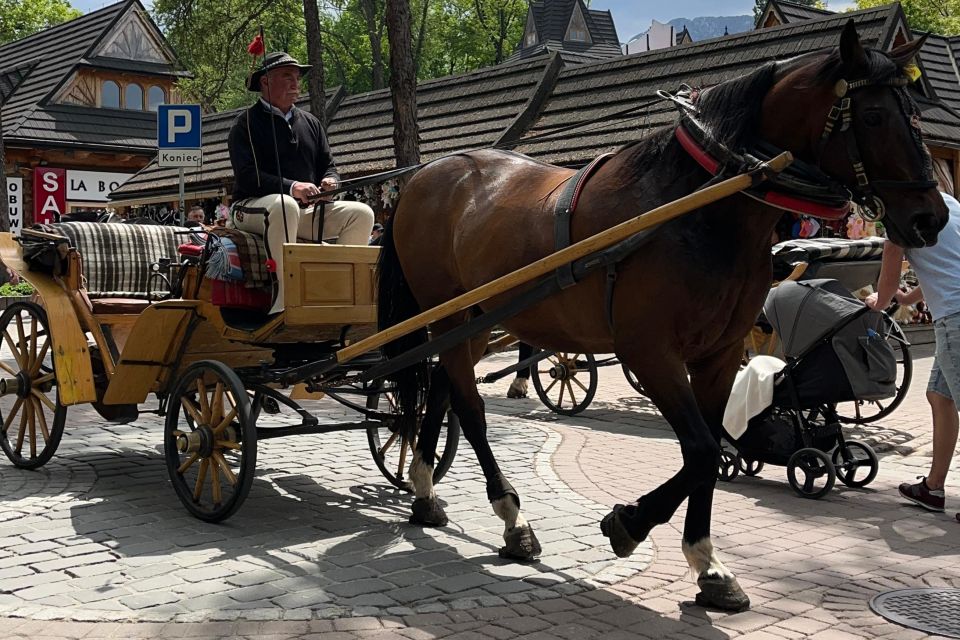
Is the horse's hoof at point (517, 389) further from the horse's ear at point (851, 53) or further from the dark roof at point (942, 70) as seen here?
the dark roof at point (942, 70)

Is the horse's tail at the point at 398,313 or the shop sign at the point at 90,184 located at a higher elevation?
the shop sign at the point at 90,184

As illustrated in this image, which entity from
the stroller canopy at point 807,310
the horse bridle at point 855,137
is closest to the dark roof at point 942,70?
the stroller canopy at point 807,310

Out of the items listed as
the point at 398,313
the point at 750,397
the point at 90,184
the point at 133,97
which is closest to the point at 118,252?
the point at 398,313

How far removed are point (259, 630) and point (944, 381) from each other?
4515 millimetres

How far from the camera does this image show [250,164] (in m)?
6.64

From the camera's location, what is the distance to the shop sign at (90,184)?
108 ft

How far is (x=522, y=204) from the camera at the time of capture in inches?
215

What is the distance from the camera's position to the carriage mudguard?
6.80m

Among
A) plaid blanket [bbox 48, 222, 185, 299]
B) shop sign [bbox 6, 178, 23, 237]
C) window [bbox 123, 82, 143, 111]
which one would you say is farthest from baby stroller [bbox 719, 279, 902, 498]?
window [bbox 123, 82, 143, 111]

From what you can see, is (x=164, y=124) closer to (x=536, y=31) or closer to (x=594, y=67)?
(x=594, y=67)

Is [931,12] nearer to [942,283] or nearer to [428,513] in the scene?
[942,283]

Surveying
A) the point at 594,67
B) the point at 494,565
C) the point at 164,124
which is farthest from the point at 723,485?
the point at 594,67

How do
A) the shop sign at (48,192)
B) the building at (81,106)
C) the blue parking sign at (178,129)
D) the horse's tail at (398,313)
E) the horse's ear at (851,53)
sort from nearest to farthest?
the horse's ear at (851,53) → the horse's tail at (398,313) → the blue parking sign at (178,129) → the shop sign at (48,192) → the building at (81,106)

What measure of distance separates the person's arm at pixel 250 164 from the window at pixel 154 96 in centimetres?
3381
